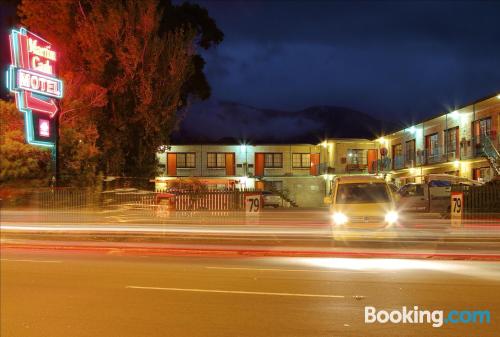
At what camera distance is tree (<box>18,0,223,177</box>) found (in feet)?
96.9

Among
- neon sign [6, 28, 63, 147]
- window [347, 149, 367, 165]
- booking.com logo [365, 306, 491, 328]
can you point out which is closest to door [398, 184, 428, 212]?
neon sign [6, 28, 63, 147]

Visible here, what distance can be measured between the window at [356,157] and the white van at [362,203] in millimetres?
32729

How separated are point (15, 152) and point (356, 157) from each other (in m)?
33.2

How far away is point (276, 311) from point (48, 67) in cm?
2207

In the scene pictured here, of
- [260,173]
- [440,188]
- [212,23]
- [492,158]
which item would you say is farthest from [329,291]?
[260,173]

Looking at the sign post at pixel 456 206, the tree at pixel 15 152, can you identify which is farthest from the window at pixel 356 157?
the tree at pixel 15 152

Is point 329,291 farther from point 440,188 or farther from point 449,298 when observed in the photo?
point 440,188

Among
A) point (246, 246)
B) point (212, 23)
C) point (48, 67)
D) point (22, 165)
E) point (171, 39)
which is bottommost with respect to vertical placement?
point (246, 246)

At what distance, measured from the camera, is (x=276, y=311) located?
841 centimetres

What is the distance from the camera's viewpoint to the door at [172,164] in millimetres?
52656

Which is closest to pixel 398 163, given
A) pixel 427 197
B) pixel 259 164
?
pixel 259 164

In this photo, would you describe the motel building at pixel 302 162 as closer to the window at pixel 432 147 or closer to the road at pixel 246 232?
the window at pixel 432 147

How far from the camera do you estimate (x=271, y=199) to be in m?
39.9

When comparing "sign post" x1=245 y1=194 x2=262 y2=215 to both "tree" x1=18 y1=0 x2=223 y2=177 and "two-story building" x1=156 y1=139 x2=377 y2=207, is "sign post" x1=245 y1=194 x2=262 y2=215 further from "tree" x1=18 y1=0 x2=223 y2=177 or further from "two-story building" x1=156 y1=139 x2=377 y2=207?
"two-story building" x1=156 y1=139 x2=377 y2=207
